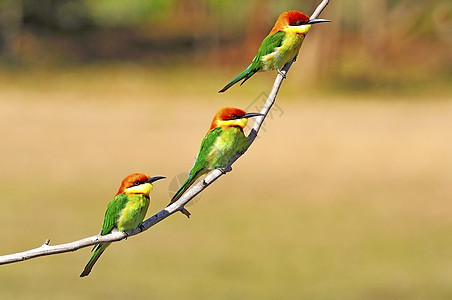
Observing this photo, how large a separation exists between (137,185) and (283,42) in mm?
298

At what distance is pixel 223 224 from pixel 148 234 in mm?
1404

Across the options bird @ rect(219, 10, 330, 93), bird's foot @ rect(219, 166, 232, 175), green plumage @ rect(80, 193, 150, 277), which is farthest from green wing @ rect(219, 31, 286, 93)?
green plumage @ rect(80, 193, 150, 277)

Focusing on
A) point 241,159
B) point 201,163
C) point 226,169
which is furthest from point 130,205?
point 241,159

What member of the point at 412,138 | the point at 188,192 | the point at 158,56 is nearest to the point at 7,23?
the point at 158,56

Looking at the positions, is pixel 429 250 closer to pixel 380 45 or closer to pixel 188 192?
pixel 188 192

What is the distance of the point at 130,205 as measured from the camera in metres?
1.38

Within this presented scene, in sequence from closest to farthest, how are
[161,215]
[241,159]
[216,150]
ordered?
[161,215], [216,150], [241,159]

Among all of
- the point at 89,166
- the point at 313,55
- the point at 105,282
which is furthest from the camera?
the point at 313,55

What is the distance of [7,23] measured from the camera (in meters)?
36.1

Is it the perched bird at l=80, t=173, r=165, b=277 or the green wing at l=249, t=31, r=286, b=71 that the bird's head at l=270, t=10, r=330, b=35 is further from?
the perched bird at l=80, t=173, r=165, b=277

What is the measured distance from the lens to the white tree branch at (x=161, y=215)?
3.71 ft

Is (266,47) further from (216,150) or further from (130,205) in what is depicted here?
(130,205)

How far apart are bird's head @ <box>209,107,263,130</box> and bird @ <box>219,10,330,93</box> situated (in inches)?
2.6

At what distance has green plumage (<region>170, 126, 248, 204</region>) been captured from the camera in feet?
4.09
